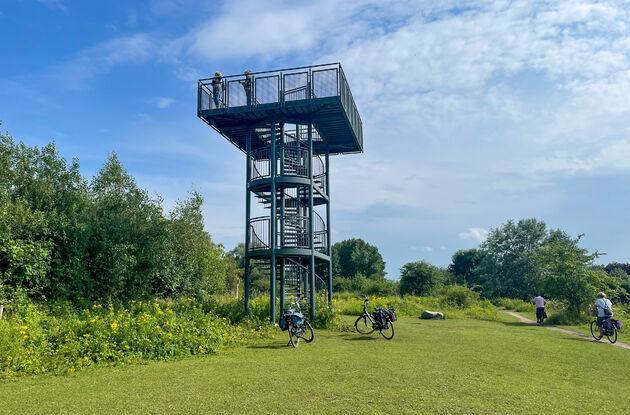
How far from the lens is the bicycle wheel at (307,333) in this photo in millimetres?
13348

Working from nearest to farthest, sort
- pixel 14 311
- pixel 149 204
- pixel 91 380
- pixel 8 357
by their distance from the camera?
pixel 91 380
pixel 8 357
pixel 14 311
pixel 149 204

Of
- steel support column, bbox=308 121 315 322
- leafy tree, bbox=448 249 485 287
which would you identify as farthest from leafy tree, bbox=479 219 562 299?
steel support column, bbox=308 121 315 322

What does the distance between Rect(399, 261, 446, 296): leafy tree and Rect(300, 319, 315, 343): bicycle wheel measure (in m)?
23.1

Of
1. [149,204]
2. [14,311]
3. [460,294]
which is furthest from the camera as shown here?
[460,294]

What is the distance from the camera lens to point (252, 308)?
60.1 ft

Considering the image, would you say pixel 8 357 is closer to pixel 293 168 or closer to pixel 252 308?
pixel 252 308

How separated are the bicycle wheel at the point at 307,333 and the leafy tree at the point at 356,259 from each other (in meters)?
58.3

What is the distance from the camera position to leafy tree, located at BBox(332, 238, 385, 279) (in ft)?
240

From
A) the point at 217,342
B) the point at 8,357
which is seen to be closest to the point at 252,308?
the point at 217,342

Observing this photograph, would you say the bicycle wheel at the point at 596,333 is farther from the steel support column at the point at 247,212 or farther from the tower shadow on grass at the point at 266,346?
the steel support column at the point at 247,212

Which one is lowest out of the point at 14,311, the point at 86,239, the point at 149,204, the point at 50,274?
the point at 14,311

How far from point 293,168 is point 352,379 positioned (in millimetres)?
11984

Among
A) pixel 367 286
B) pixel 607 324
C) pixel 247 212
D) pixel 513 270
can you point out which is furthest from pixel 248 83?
pixel 513 270

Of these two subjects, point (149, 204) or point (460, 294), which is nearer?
point (149, 204)
